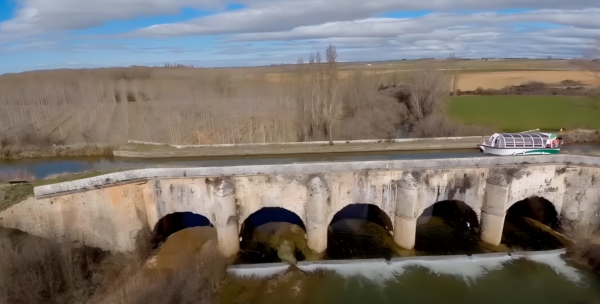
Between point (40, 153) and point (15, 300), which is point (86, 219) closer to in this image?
point (15, 300)

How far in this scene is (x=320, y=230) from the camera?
2212cm

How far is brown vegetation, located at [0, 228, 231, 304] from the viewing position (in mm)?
16297

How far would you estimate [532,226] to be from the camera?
2572cm

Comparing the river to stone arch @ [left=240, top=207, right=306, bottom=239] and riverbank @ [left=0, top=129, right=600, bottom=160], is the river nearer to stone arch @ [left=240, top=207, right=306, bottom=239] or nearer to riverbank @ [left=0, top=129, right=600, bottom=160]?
stone arch @ [left=240, top=207, right=306, bottom=239]

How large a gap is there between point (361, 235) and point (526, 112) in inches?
1517

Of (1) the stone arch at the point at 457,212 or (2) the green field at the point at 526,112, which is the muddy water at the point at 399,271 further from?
(2) the green field at the point at 526,112

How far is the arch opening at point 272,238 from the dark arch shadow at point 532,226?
1383 cm

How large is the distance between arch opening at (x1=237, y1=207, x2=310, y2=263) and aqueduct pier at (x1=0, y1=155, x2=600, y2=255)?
3.95ft

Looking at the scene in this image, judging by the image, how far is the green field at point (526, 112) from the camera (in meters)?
42.8

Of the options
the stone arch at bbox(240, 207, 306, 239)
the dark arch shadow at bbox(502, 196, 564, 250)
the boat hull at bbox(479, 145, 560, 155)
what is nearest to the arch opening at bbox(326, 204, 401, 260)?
the stone arch at bbox(240, 207, 306, 239)

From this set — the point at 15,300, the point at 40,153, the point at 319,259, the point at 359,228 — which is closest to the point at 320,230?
the point at 319,259

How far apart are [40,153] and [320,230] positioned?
95.9 feet

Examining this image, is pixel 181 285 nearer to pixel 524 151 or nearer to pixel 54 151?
pixel 524 151

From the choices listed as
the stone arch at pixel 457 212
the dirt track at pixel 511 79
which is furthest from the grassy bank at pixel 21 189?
the dirt track at pixel 511 79
